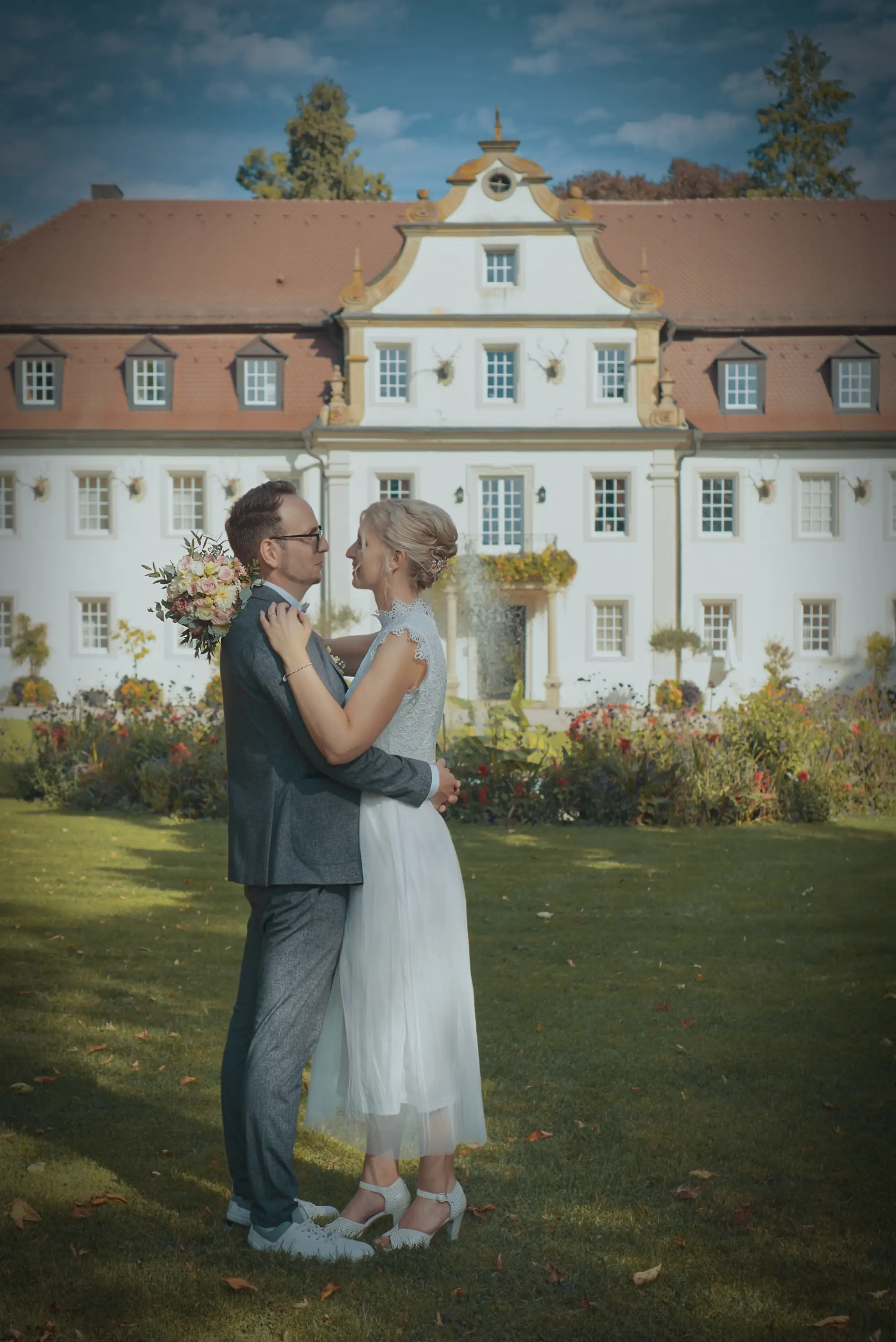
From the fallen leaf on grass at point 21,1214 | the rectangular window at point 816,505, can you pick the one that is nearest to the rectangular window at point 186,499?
the rectangular window at point 816,505

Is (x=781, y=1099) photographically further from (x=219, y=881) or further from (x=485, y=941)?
(x=219, y=881)

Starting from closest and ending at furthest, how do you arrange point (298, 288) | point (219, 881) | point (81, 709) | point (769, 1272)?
point (769, 1272) < point (219, 881) < point (81, 709) < point (298, 288)

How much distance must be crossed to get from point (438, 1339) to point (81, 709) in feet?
34.3

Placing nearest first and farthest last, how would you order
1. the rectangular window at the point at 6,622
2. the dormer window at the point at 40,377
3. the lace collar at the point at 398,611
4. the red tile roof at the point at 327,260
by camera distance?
the lace collar at the point at 398,611 → the rectangular window at the point at 6,622 → the dormer window at the point at 40,377 → the red tile roof at the point at 327,260

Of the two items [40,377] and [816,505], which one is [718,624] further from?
[40,377]

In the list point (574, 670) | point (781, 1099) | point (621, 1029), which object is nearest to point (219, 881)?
point (621, 1029)

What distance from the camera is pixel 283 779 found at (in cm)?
298

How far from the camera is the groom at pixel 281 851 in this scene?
296cm

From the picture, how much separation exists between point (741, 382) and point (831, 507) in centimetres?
326

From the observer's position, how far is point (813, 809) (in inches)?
393

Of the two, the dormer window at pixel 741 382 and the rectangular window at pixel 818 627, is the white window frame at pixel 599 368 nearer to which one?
the dormer window at pixel 741 382

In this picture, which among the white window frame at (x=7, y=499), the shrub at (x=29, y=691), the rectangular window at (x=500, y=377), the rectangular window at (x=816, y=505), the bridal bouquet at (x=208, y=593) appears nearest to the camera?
the bridal bouquet at (x=208, y=593)

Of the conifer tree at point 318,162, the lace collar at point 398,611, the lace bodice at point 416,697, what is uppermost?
the conifer tree at point 318,162

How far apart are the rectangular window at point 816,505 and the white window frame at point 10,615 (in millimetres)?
16485
